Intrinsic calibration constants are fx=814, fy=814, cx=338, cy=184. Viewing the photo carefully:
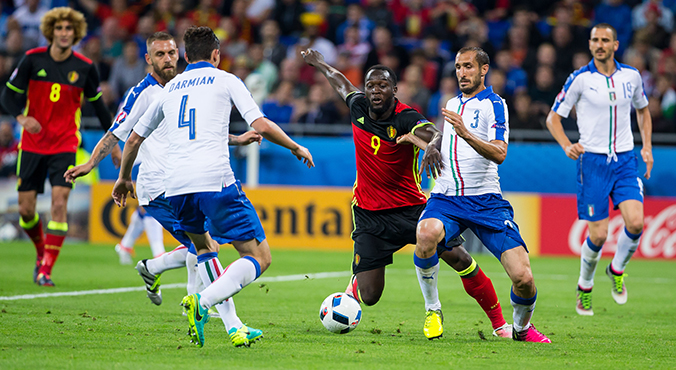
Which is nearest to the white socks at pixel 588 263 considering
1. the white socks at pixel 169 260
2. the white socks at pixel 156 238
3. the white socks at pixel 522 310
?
the white socks at pixel 522 310

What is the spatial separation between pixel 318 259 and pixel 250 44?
23.3ft

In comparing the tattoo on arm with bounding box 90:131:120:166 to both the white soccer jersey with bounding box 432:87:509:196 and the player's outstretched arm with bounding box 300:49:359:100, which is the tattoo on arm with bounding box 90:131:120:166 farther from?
the white soccer jersey with bounding box 432:87:509:196

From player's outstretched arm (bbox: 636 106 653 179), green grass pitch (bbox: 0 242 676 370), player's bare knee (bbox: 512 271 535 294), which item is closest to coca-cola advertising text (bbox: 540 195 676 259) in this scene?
green grass pitch (bbox: 0 242 676 370)

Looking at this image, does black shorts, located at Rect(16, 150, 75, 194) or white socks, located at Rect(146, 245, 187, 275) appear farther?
black shorts, located at Rect(16, 150, 75, 194)

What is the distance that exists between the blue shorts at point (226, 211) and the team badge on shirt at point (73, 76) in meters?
4.38

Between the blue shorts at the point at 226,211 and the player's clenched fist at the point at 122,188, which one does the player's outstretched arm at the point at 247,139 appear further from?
the player's clenched fist at the point at 122,188

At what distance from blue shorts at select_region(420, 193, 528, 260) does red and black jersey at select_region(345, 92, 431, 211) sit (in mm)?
Answer: 563

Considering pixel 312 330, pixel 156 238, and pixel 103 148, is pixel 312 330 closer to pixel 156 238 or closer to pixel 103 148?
pixel 103 148

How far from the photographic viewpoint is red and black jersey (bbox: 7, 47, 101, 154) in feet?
30.2

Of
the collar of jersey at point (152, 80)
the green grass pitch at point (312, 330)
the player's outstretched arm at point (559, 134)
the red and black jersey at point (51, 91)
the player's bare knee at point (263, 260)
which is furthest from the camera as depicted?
the red and black jersey at point (51, 91)

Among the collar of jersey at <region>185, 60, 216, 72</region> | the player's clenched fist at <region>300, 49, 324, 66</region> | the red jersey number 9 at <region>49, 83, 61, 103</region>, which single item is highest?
the player's clenched fist at <region>300, 49, 324, 66</region>

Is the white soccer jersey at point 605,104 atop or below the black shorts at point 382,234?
atop

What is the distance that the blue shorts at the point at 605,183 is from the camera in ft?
26.7

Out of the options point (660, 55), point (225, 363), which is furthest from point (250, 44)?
point (225, 363)
